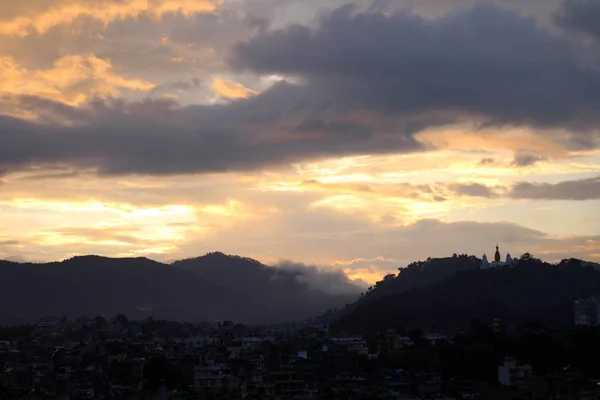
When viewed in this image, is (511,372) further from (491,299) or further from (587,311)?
(491,299)

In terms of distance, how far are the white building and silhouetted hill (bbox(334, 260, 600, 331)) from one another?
6385cm

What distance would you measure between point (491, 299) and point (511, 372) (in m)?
80.6


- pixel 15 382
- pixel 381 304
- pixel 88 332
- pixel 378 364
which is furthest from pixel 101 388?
pixel 381 304

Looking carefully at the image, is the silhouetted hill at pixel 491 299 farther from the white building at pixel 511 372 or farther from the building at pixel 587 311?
the white building at pixel 511 372

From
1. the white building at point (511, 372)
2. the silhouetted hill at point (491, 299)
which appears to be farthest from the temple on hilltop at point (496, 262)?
the white building at point (511, 372)

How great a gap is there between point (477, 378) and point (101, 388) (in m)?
24.4

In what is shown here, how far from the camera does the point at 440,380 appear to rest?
68.1m

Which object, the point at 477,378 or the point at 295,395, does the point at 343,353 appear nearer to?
the point at 477,378

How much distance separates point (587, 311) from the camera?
128m

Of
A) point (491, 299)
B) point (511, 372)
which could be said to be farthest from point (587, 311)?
point (511, 372)

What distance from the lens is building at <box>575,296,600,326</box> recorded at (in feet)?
408

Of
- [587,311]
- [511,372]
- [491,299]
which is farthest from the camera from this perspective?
[491,299]

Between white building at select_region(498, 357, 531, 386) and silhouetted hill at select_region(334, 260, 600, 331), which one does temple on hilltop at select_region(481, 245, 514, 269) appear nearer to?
silhouetted hill at select_region(334, 260, 600, 331)

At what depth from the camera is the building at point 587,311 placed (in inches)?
4892
